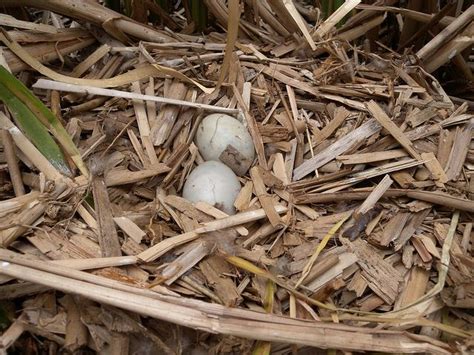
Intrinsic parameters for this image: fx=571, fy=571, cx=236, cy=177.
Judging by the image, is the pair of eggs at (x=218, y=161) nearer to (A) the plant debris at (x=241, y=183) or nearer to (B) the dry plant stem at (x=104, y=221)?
(A) the plant debris at (x=241, y=183)

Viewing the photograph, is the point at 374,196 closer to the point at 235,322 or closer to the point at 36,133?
the point at 235,322

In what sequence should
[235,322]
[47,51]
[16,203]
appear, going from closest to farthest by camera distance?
[235,322] → [16,203] → [47,51]

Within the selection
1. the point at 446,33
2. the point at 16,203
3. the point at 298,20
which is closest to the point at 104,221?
the point at 16,203

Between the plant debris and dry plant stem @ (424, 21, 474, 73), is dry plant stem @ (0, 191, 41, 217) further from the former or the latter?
dry plant stem @ (424, 21, 474, 73)

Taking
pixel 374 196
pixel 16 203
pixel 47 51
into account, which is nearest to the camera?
pixel 16 203

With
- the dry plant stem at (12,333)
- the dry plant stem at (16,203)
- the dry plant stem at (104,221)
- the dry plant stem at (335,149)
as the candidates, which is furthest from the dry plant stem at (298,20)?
the dry plant stem at (12,333)

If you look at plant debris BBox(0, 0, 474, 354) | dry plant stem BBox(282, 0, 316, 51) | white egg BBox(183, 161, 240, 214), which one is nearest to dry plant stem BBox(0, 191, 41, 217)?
plant debris BBox(0, 0, 474, 354)
